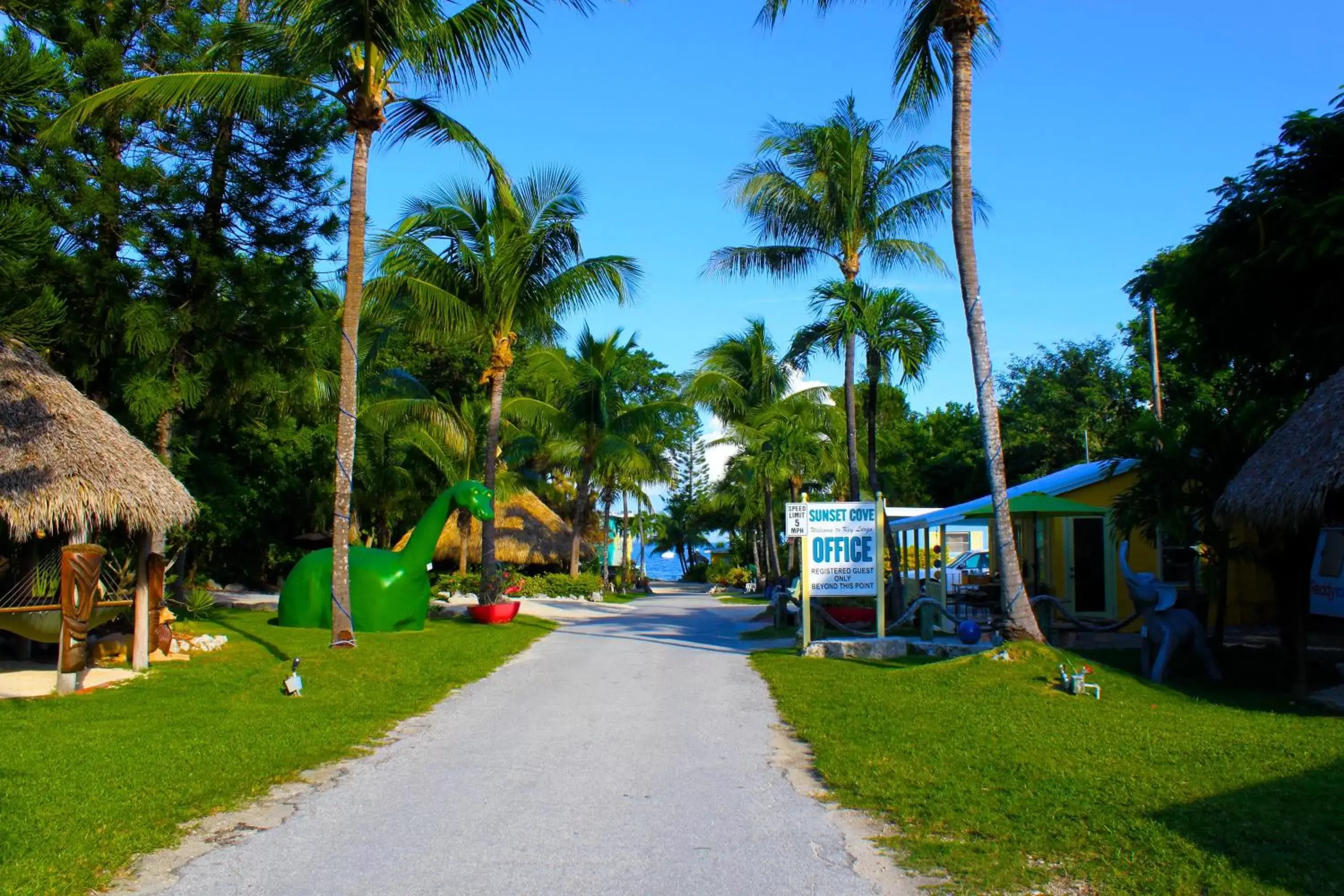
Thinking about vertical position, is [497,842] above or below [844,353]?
below

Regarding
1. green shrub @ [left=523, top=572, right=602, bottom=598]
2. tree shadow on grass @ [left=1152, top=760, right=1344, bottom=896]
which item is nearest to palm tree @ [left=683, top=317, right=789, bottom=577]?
green shrub @ [left=523, top=572, right=602, bottom=598]

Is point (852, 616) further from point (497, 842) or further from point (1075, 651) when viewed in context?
point (497, 842)

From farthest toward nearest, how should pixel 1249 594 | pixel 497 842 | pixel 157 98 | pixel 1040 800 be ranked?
pixel 1249 594
pixel 157 98
pixel 1040 800
pixel 497 842

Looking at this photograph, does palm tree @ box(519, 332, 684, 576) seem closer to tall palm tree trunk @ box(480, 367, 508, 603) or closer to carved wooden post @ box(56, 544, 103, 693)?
tall palm tree trunk @ box(480, 367, 508, 603)

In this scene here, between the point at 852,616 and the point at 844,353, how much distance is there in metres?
4.77

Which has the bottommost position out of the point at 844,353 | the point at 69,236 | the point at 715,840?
the point at 715,840

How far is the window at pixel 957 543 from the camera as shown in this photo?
124 ft

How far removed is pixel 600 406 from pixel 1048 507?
1596 centimetres

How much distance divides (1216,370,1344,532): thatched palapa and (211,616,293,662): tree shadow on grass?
447 inches

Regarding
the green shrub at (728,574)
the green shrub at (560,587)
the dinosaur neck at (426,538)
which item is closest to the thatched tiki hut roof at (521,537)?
the green shrub at (560,587)

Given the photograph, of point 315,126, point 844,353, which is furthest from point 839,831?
point 315,126

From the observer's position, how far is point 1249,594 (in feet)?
61.8

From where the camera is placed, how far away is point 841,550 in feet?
50.1

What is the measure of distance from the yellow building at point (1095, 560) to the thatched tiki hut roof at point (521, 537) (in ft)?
67.0
